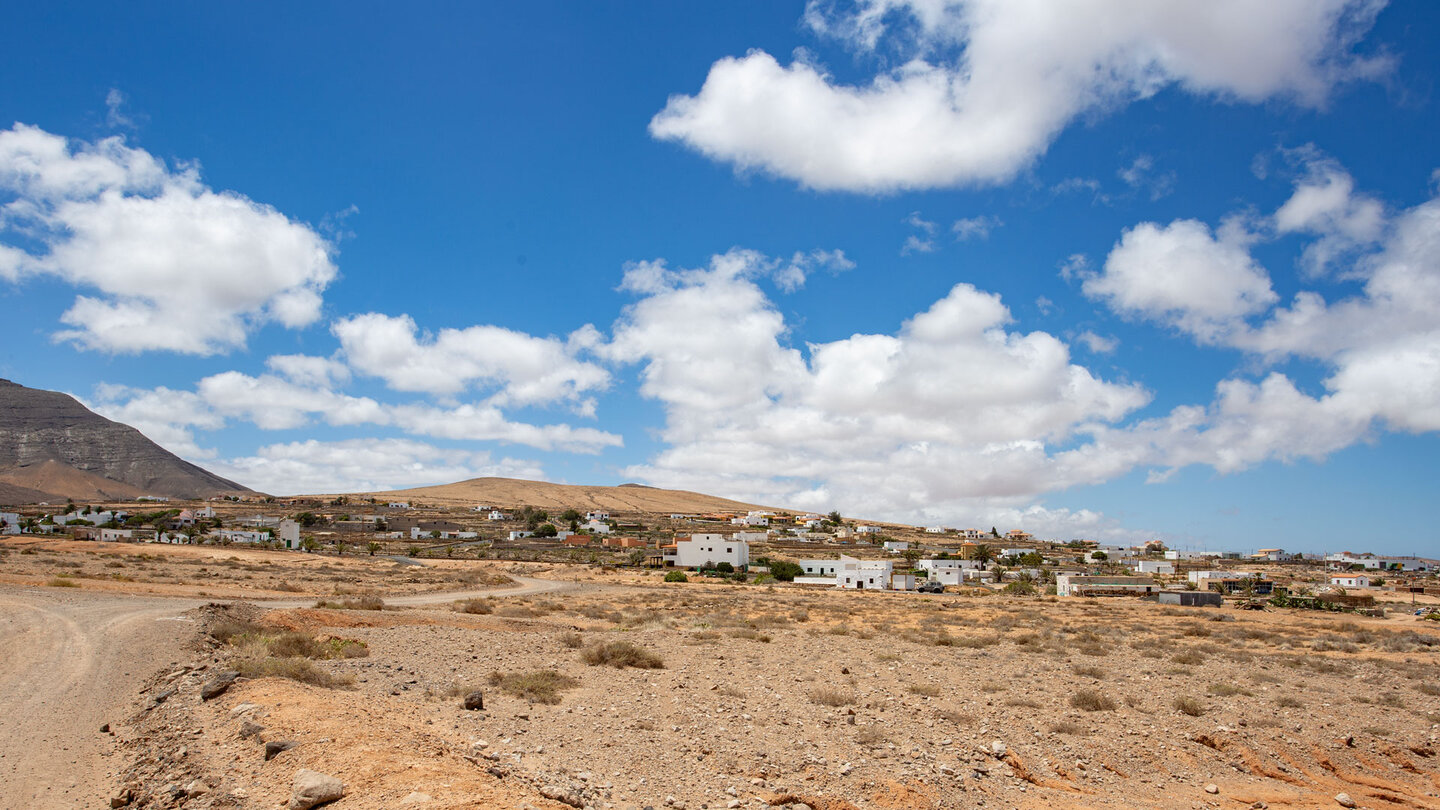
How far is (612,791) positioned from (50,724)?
941 cm

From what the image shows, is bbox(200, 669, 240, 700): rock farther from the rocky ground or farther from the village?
the village

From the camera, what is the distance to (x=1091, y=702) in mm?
16109

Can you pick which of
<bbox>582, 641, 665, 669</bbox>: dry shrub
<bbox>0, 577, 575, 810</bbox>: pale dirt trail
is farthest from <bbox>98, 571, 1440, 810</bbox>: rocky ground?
<bbox>0, 577, 575, 810</bbox>: pale dirt trail

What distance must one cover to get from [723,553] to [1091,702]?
71.3 m

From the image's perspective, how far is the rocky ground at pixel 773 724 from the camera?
368 inches

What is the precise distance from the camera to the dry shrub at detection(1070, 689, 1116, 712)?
1608 cm

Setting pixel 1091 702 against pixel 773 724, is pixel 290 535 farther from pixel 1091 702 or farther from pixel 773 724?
pixel 1091 702

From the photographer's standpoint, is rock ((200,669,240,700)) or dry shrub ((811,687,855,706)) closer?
rock ((200,669,240,700))

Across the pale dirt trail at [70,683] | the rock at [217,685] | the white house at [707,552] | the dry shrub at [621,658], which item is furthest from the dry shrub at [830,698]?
the white house at [707,552]

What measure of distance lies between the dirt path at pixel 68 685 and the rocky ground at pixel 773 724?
61 centimetres

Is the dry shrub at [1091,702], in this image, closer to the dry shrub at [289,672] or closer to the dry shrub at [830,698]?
the dry shrub at [830,698]

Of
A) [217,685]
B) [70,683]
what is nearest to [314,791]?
[217,685]

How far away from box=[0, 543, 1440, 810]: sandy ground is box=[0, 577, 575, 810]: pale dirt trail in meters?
0.06

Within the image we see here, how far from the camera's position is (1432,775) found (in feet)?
47.7
